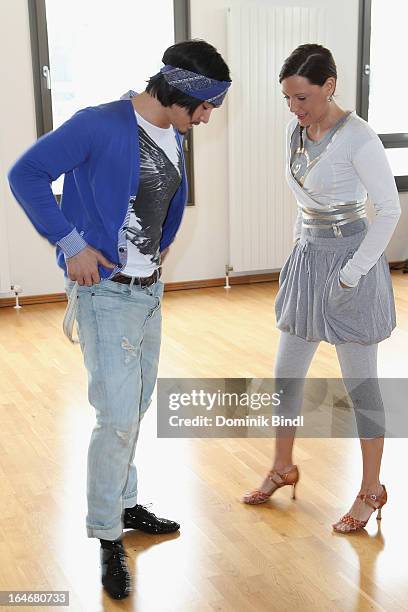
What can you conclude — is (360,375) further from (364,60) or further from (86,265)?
(364,60)

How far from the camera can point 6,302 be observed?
495 centimetres

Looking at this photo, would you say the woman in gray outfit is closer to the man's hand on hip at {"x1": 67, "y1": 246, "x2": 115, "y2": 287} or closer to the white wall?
the man's hand on hip at {"x1": 67, "y1": 246, "x2": 115, "y2": 287}

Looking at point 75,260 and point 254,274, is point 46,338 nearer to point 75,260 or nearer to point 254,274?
point 254,274

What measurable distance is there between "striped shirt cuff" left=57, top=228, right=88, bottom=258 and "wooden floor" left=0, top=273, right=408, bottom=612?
32.1 inches

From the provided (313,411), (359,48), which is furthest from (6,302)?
(359,48)

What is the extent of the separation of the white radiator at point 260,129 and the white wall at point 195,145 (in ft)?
0.34

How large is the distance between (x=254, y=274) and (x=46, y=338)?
5.87ft

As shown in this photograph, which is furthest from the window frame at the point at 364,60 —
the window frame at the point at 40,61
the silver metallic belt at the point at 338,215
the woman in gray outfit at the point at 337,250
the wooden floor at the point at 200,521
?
the silver metallic belt at the point at 338,215

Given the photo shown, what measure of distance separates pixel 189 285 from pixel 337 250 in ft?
10.8

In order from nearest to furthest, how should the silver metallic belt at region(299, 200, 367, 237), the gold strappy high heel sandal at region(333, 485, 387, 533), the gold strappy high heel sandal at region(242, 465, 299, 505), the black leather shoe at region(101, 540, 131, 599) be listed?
1. the black leather shoe at region(101, 540, 131, 599)
2. the silver metallic belt at region(299, 200, 367, 237)
3. the gold strappy high heel sandal at region(333, 485, 387, 533)
4. the gold strappy high heel sandal at region(242, 465, 299, 505)

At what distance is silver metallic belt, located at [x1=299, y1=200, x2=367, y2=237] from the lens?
211 cm

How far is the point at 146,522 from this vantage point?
2.25 meters

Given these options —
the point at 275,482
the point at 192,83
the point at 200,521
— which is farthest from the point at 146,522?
the point at 192,83

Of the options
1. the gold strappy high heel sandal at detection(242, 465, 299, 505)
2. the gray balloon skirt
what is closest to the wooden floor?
the gold strappy high heel sandal at detection(242, 465, 299, 505)
